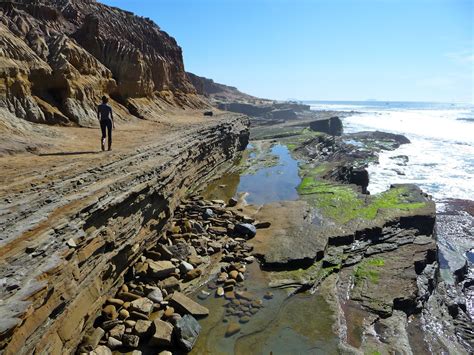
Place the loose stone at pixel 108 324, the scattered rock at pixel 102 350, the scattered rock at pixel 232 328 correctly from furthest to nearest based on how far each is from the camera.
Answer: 1. the scattered rock at pixel 232 328
2. the loose stone at pixel 108 324
3. the scattered rock at pixel 102 350

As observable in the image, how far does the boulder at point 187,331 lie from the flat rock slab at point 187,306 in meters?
0.41

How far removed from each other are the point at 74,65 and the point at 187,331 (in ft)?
62.7

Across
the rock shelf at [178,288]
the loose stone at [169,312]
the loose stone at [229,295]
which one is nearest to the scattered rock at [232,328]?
the rock shelf at [178,288]

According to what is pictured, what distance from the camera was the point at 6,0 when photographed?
22.2 metres

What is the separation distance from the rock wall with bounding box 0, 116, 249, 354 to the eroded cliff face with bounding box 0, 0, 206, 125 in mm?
7060

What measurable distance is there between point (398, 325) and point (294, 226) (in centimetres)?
605

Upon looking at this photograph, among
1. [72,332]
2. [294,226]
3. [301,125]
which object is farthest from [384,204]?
[301,125]

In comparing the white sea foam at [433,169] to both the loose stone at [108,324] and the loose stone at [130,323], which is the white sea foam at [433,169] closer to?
the loose stone at [130,323]

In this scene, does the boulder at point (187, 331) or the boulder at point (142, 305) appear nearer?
the boulder at point (187, 331)

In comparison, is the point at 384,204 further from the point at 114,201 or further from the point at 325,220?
the point at 114,201

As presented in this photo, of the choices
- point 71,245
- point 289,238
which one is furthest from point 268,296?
point 71,245

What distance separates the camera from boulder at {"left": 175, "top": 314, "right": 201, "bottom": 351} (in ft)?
27.0

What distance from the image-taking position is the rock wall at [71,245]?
593cm

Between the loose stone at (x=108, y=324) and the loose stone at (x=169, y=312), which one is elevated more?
the loose stone at (x=108, y=324)
